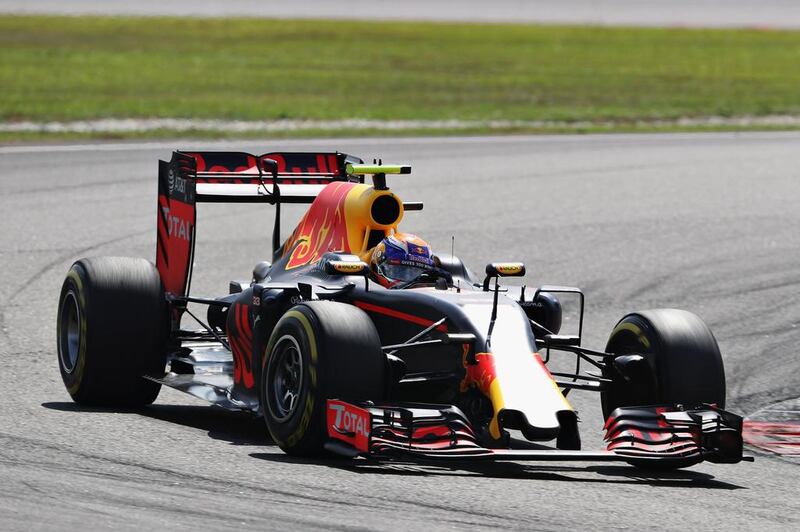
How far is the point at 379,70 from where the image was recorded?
39375 mm

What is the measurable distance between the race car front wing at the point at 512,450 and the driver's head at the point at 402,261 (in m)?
1.43

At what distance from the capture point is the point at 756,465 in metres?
8.48

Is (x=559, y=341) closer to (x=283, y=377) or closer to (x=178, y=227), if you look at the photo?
(x=283, y=377)

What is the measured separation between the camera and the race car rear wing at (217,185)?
10398 mm

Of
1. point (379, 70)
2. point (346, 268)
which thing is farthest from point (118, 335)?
point (379, 70)

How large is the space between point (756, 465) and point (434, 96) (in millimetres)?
26030

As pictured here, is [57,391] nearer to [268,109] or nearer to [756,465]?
[756,465]

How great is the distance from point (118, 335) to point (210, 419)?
0.76 meters

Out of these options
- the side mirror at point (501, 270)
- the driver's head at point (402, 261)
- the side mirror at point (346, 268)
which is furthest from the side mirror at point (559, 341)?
the side mirror at point (346, 268)

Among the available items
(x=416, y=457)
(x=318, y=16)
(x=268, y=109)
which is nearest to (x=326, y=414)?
(x=416, y=457)

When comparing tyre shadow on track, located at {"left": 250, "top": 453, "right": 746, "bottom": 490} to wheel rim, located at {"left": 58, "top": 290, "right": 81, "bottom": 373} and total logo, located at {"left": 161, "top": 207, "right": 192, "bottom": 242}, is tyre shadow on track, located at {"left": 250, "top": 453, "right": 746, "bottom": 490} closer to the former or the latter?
wheel rim, located at {"left": 58, "top": 290, "right": 81, "bottom": 373}

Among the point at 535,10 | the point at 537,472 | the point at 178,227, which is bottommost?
the point at 537,472

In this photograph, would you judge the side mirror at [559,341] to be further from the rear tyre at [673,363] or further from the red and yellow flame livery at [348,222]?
the red and yellow flame livery at [348,222]

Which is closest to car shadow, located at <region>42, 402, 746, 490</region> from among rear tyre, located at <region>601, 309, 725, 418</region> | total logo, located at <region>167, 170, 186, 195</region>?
rear tyre, located at <region>601, 309, 725, 418</region>
